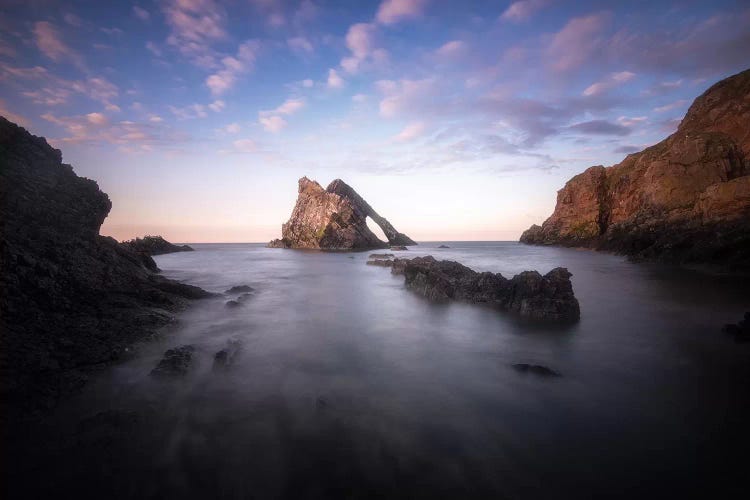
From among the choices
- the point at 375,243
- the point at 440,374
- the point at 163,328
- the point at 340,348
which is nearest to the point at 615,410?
the point at 440,374

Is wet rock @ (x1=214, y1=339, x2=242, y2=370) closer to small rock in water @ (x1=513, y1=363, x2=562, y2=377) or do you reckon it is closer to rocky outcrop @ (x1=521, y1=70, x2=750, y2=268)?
small rock in water @ (x1=513, y1=363, x2=562, y2=377)

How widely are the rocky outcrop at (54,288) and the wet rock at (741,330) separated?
12335 millimetres

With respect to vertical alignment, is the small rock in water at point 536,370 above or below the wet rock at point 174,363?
below

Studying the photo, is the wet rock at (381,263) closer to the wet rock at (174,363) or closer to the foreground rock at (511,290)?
the foreground rock at (511,290)

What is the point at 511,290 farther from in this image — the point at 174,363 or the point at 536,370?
the point at 174,363

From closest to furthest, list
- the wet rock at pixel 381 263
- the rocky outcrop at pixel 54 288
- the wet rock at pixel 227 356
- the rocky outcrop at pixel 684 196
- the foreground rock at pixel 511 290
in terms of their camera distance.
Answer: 1. the rocky outcrop at pixel 54 288
2. the wet rock at pixel 227 356
3. the foreground rock at pixel 511 290
4. the rocky outcrop at pixel 684 196
5. the wet rock at pixel 381 263

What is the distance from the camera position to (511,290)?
10.9 meters

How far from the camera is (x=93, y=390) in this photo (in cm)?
455

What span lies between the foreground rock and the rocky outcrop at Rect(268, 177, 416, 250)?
1988 inches

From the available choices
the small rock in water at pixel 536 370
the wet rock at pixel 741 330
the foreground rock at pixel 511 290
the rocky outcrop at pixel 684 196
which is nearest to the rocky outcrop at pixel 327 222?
the rocky outcrop at pixel 684 196

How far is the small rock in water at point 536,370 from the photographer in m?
5.72

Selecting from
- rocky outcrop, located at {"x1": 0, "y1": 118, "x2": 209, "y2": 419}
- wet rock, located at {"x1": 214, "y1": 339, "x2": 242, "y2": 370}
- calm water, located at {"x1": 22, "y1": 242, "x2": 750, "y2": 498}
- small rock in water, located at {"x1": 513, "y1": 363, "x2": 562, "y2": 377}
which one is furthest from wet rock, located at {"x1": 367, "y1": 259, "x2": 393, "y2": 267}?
small rock in water, located at {"x1": 513, "y1": 363, "x2": 562, "y2": 377}

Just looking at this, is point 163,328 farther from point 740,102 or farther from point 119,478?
point 740,102

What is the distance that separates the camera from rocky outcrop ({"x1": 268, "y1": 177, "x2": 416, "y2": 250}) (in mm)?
64562
